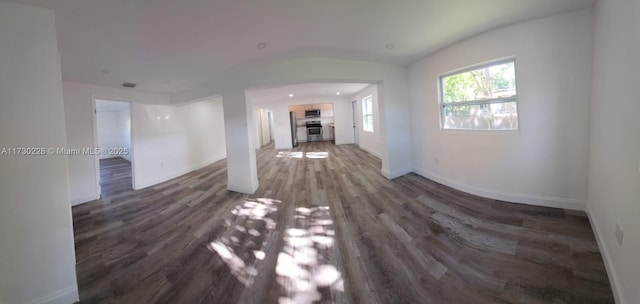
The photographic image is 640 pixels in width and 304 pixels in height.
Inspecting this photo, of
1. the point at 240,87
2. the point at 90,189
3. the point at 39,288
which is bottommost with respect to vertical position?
the point at 39,288

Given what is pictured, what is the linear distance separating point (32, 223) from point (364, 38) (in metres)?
3.58

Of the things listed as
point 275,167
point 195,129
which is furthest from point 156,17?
point 195,129

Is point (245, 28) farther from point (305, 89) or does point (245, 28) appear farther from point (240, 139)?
point (305, 89)

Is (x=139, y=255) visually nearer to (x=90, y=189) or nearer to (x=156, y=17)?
(x=156, y=17)

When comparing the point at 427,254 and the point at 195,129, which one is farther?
the point at 195,129

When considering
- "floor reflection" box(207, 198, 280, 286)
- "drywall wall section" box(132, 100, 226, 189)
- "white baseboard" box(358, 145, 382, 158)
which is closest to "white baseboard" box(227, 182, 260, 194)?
"floor reflection" box(207, 198, 280, 286)

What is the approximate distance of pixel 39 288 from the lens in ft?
4.97

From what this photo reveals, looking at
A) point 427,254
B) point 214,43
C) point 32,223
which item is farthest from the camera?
point 214,43

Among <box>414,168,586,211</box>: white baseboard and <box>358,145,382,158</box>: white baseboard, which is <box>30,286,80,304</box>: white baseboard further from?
<box>358,145,382,158</box>: white baseboard

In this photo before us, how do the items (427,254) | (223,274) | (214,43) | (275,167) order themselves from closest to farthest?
(223,274), (427,254), (214,43), (275,167)

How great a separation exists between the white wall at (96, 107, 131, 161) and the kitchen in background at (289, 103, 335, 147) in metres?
7.68

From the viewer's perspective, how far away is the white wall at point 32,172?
1424mm

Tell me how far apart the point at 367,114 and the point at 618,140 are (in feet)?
21.5

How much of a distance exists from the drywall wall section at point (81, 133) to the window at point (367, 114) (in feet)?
22.4
